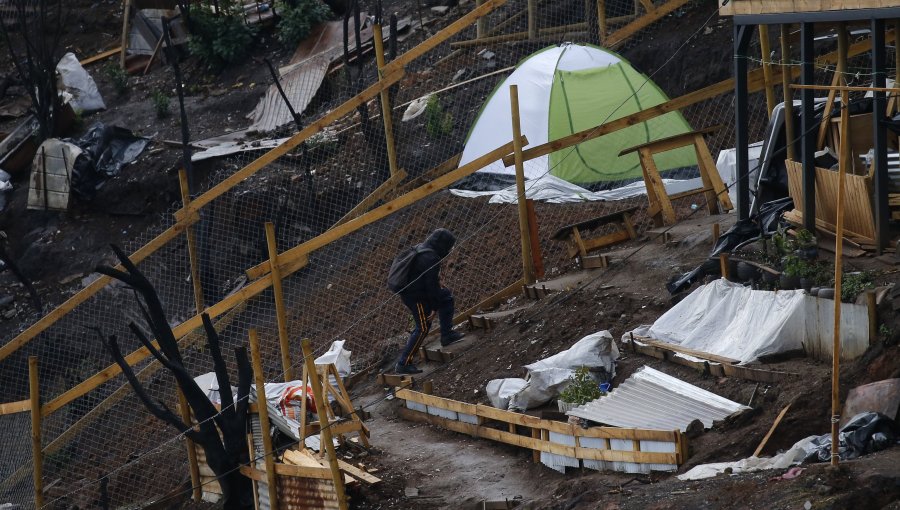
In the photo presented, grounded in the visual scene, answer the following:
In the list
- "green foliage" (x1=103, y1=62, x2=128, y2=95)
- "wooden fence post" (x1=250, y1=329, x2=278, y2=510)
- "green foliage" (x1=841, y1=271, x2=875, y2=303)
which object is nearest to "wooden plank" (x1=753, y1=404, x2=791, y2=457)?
"green foliage" (x1=841, y1=271, x2=875, y2=303)

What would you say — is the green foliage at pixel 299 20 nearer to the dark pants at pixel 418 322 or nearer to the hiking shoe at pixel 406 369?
the dark pants at pixel 418 322

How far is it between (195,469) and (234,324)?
138 inches

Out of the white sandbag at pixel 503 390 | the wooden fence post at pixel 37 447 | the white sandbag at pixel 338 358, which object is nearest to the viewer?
the white sandbag at pixel 503 390

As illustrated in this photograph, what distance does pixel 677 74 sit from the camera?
16.7 metres

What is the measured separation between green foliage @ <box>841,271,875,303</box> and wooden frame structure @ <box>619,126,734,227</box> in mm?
3587

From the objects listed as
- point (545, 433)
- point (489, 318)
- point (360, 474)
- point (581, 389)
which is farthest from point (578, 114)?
point (360, 474)

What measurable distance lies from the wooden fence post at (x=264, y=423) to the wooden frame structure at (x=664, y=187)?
5.23 meters

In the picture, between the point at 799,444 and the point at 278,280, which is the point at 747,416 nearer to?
the point at 799,444

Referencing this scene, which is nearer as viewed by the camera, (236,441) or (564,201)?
(236,441)

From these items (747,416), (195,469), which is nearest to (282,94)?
(195,469)

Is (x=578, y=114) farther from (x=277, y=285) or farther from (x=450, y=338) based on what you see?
(x=277, y=285)

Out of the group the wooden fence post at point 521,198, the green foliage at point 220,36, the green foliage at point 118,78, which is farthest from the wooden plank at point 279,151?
the green foliage at point 118,78

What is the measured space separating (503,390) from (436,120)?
7941mm

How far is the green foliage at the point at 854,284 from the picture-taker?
856 centimetres
